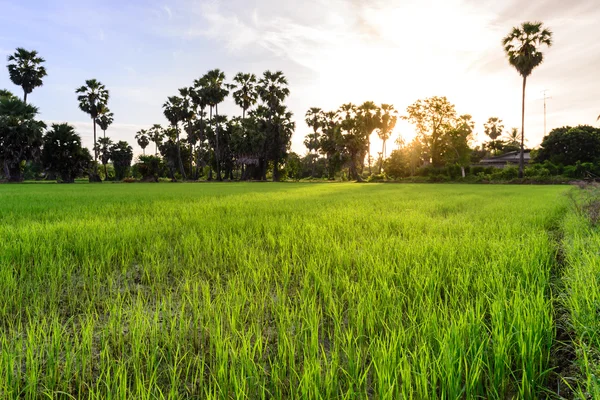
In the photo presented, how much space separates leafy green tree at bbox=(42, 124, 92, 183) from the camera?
133 feet

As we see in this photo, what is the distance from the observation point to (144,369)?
1.83 meters

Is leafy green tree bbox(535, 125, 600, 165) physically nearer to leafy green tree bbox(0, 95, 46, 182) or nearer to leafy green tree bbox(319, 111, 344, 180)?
leafy green tree bbox(319, 111, 344, 180)

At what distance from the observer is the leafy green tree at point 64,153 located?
1602 inches

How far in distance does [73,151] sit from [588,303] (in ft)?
167

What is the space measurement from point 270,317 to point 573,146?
197 feet

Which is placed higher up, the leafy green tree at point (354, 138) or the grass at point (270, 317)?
the leafy green tree at point (354, 138)

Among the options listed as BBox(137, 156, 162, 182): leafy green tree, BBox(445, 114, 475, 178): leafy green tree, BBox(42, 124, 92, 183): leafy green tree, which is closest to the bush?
BBox(445, 114, 475, 178): leafy green tree

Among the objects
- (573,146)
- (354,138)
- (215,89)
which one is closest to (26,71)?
(215,89)

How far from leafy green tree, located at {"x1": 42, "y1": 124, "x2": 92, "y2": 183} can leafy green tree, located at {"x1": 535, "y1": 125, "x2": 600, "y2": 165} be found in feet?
217

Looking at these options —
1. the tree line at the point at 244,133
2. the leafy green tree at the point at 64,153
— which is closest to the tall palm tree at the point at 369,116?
the tree line at the point at 244,133

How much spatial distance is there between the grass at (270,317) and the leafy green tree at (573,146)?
179ft

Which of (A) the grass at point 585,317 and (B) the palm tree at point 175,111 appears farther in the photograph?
(B) the palm tree at point 175,111

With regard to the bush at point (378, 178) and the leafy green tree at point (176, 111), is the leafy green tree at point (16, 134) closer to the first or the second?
the leafy green tree at point (176, 111)

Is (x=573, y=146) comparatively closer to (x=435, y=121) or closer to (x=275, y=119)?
(x=435, y=121)
